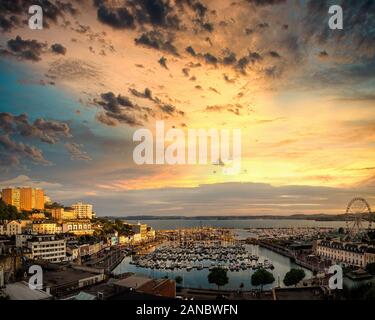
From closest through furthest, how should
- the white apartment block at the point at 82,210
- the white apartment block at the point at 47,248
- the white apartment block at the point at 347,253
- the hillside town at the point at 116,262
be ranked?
the hillside town at the point at 116,262 → the white apartment block at the point at 47,248 → the white apartment block at the point at 347,253 → the white apartment block at the point at 82,210

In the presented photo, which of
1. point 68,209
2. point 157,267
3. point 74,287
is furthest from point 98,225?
point 74,287

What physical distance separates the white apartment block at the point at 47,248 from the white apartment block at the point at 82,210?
9.84 m

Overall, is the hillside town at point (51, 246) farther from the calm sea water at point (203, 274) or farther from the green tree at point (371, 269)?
the green tree at point (371, 269)

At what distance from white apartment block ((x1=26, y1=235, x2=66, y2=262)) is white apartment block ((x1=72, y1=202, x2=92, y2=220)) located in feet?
32.3

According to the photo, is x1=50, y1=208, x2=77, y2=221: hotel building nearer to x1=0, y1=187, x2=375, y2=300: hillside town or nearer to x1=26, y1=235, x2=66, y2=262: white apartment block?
x1=0, y1=187, x2=375, y2=300: hillside town

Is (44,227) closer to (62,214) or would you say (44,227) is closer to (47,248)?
(47,248)

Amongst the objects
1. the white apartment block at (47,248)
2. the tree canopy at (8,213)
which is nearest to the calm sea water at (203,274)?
the white apartment block at (47,248)

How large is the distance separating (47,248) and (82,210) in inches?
462

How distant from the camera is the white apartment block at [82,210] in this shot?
71.2 ft

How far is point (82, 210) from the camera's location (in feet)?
73.8

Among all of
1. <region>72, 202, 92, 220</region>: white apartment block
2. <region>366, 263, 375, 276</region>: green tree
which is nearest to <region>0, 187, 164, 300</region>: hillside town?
<region>72, 202, 92, 220</region>: white apartment block
